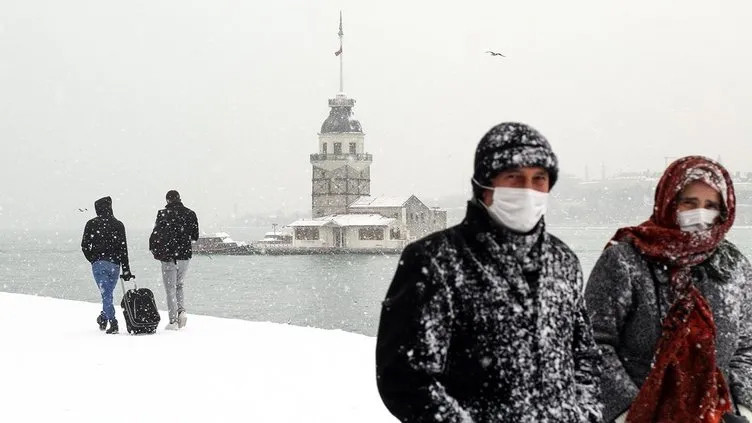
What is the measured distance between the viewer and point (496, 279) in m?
2.05

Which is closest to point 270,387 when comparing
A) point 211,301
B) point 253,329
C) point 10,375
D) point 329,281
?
point 10,375

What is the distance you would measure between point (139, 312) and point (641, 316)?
7.06 m

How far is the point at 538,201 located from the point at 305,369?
4969 millimetres

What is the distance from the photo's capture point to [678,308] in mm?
2682

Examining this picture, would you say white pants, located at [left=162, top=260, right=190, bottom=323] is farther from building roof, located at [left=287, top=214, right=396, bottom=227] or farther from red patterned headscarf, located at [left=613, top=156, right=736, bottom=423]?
building roof, located at [left=287, top=214, right=396, bottom=227]

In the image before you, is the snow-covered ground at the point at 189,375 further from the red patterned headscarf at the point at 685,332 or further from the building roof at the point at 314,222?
the building roof at the point at 314,222

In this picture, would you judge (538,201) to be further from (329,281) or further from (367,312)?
(329,281)

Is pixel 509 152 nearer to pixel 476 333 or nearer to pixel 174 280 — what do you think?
pixel 476 333

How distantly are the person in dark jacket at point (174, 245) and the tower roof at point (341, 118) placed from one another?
87.7 meters

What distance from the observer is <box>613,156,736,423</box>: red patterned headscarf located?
264cm

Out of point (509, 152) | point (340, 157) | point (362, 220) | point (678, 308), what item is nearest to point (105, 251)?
point (678, 308)

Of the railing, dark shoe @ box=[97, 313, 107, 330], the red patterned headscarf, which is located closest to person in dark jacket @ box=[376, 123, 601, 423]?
the red patterned headscarf

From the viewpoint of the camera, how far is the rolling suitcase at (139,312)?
8898 mm

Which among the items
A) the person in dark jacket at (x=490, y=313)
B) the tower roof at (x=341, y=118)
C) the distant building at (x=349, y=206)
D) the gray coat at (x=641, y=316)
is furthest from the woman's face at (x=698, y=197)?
the tower roof at (x=341, y=118)
